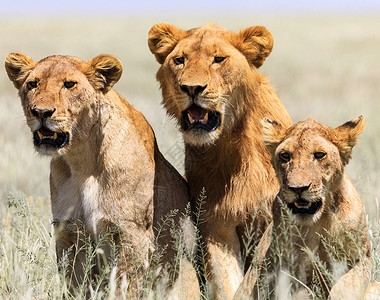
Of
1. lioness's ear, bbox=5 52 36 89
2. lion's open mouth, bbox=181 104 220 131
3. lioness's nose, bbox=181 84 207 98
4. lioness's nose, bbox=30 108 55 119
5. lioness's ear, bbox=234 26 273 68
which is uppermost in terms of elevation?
lioness's ear, bbox=234 26 273 68

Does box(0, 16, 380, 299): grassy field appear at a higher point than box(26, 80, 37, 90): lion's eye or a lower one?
lower

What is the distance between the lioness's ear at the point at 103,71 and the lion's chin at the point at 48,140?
0.39m

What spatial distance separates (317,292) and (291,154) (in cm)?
77

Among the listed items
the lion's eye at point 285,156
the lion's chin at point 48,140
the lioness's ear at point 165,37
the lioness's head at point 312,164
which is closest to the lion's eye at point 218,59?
the lioness's ear at point 165,37

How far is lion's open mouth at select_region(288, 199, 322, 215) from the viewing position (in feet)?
12.4

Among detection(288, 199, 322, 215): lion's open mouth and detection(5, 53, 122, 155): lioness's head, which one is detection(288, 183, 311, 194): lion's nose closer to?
detection(288, 199, 322, 215): lion's open mouth

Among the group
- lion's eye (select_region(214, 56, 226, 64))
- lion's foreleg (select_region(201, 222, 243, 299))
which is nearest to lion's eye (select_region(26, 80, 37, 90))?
lion's eye (select_region(214, 56, 226, 64))

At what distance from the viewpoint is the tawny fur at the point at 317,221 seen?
148 inches

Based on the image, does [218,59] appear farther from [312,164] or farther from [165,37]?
[312,164]

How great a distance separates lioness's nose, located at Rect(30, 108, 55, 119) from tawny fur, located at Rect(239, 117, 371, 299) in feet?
3.96

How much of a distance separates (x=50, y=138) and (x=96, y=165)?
365 millimetres

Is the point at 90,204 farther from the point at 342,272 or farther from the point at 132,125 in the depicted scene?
the point at 342,272

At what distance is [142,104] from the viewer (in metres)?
13.3

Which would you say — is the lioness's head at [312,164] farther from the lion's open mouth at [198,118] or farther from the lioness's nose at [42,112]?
the lioness's nose at [42,112]
